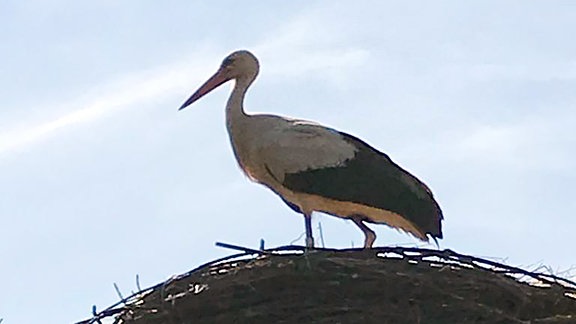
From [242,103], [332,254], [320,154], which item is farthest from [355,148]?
[332,254]

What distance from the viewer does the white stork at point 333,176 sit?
8.33 metres

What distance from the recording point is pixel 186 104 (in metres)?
9.03

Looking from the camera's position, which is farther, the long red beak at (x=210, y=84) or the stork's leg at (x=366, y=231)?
the long red beak at (x=210, y=84)

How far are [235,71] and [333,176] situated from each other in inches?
42.1

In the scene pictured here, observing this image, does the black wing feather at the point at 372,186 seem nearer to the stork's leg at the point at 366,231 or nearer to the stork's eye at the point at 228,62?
the stork's leg at the point at 366,231

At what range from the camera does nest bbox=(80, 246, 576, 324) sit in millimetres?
6121

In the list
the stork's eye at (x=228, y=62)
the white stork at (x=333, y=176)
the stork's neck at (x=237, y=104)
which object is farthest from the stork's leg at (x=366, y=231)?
the stork's eye at (x=228, y=62)

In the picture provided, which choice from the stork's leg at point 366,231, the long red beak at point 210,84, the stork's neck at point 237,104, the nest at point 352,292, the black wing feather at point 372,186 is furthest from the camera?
the long red beak at point 210,84

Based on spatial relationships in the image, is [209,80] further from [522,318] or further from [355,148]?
[522,318]

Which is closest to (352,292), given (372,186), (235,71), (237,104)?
(372,186)

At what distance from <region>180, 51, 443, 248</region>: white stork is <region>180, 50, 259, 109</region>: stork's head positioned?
533 millimetres

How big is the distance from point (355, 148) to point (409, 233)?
0.58 meters

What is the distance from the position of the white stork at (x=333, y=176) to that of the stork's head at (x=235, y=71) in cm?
53

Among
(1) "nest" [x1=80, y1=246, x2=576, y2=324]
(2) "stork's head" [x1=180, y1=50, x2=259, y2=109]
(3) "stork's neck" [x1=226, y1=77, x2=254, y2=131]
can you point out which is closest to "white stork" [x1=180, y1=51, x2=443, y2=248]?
(3) "stork's neck" [x1=226, y1=77, x2=254, y2=131]
